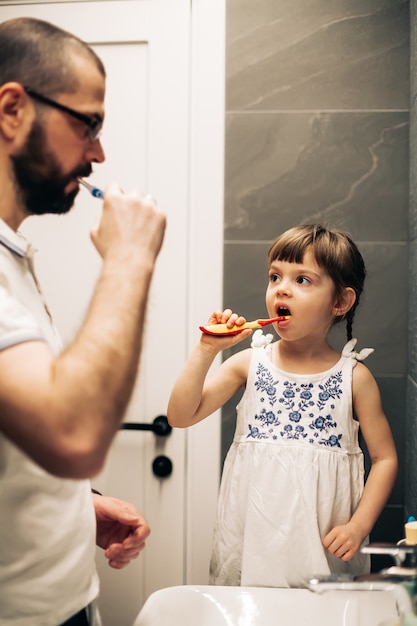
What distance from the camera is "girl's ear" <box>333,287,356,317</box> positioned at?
1.18 metres

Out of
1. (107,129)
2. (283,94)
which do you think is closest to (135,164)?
(107,129)

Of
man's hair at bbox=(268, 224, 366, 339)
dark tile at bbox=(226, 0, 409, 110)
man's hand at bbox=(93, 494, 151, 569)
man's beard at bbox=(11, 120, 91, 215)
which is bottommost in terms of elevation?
man's hand at bbox=(93, 494, 151, 569)

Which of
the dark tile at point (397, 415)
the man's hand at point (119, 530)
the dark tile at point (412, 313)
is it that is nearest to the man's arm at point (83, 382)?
the man's hand at point (119, 530)

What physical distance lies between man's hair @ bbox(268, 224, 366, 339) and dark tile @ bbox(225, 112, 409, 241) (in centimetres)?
29

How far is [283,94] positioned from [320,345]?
653 millimetres

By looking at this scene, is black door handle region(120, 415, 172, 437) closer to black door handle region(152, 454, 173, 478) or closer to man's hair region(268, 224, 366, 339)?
black door handle region(152, 454, 173, 478)

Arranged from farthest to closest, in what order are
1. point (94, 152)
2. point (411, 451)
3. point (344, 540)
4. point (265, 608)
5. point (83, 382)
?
point (411, 451), point (344, 540), point (265, 608), point (94, 152), point (83, 382)

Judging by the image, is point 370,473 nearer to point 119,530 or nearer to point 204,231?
point 119,530

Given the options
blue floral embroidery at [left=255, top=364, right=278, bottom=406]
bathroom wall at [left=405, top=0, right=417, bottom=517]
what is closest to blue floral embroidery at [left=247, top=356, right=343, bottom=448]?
blue floral embroidery at [left=255, top=364, right=278, bottom=406]

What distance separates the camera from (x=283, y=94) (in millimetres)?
1466

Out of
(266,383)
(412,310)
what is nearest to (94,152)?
(266,383)

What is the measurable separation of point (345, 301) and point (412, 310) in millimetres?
263

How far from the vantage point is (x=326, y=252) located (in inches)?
45.2

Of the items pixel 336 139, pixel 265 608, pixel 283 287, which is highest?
pixel 336 139
